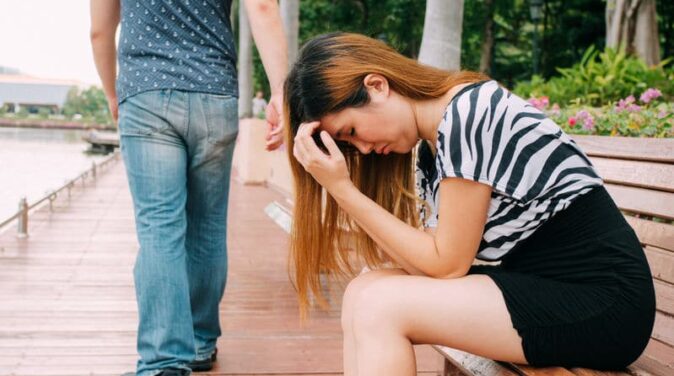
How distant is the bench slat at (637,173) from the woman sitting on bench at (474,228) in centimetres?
48

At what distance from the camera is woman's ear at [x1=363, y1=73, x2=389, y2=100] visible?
6.81ft

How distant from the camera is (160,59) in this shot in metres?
2.67

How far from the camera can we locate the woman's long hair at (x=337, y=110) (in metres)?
2.10

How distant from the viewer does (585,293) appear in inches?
74.4

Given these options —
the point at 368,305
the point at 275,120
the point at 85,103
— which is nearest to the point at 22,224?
the point at 275,120

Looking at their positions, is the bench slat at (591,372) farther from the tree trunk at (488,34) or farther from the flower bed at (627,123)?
the tree trunk at (488,34)

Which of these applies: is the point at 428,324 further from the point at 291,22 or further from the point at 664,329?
the point at 291,22

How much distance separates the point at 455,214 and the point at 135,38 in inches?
53.2

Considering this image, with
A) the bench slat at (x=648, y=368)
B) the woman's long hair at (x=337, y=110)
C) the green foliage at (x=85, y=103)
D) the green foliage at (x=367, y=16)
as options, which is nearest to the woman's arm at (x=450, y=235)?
the woman's long hair at (x=337, y=110)

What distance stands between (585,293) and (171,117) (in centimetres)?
148

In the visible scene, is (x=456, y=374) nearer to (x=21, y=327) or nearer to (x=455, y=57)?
(x=21, y=327)

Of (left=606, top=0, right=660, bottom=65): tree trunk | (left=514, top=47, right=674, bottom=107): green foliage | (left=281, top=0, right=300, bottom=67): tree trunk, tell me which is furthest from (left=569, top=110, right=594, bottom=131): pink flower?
(left=606, top=0, right=660, bottom=65): tree trunk

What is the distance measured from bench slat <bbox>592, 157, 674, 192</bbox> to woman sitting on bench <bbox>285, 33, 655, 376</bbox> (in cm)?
48

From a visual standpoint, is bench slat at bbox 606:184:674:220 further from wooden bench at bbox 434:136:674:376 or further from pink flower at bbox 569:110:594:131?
pink flower at bbox 569:110:594:131
